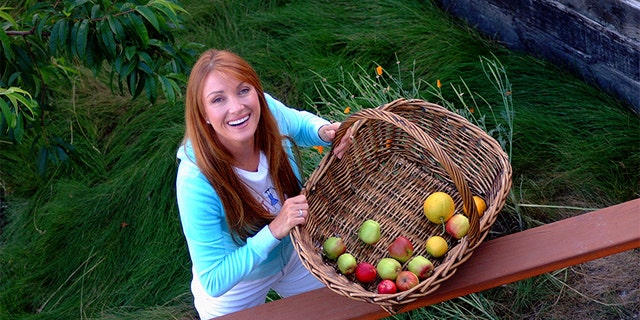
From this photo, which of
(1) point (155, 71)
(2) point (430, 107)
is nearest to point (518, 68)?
(2) point (430, 107)

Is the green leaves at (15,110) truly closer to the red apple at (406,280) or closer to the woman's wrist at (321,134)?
the woman's wrist at (321,134)

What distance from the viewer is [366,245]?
7.45 ft

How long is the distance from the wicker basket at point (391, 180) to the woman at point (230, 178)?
4.3 inches

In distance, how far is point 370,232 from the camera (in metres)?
2.20

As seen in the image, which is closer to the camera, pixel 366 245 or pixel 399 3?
pixel 366 245

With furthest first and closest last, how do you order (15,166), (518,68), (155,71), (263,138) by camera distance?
(15,166), (518,68), (155,71), (263,138)

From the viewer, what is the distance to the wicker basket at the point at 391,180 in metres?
2.06

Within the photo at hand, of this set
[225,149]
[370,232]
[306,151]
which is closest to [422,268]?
[370,232]

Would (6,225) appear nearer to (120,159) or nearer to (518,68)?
(120,159)

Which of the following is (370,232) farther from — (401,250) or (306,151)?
(306,151)

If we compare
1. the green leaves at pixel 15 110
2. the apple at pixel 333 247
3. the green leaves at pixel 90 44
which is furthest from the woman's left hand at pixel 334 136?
the green leaves at pixel 15 110

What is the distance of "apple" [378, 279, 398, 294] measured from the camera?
189cm

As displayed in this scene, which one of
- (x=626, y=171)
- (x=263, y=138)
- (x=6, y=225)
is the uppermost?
(x=263, y=138)

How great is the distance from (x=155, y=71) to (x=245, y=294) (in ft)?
3.27
